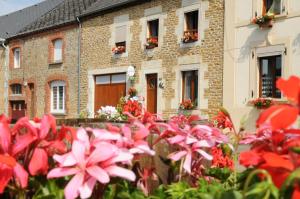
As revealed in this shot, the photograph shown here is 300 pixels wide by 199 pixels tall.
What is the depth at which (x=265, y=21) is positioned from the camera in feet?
50.8

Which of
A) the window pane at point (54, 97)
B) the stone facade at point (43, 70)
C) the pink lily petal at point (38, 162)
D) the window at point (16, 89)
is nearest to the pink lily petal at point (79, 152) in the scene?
the pink lily petal at point (38, 162)

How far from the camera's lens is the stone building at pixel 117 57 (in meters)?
17.7

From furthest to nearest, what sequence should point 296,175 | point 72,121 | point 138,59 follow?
point 138,59
point 72,121
point 296,175

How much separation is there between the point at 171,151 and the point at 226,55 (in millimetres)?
15545

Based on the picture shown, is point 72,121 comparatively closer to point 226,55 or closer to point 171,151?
point 171,151

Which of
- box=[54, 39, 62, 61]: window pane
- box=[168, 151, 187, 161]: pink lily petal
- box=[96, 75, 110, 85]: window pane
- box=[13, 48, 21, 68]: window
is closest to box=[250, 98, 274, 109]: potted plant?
box=[96, 75, 110, 85]: window pane

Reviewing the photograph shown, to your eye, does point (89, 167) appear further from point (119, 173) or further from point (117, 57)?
point (117, 57)

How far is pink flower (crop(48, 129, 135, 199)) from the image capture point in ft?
3.17

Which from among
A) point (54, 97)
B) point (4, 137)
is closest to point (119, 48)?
point (54, 97)

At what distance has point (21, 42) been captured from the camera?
29281 mm

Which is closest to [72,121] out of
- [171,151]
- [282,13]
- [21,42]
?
[171,151]

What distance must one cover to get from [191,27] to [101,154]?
18.1 metres

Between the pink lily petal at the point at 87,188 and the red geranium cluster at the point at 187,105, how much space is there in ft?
55.6

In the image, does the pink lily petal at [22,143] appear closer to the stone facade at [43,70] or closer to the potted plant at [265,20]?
the potted plant at [265,20]
